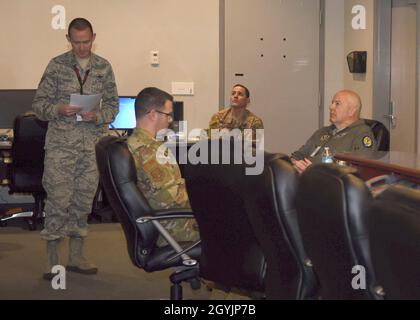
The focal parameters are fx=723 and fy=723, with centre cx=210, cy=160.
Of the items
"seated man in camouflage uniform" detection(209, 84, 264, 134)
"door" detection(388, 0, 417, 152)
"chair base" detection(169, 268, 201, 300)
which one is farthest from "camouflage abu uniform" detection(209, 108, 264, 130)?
"chair base" detection(169, 268, 201, 300)

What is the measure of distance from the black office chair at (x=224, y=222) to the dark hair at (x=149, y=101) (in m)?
0.78

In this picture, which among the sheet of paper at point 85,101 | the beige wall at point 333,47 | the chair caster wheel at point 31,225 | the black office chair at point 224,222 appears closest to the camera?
the black office chair at point 224,222

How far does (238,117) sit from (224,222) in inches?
162

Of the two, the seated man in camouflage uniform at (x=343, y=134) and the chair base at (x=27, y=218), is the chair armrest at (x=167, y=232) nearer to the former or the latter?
the seated man in camouflage uniform at (x=343, y=134)

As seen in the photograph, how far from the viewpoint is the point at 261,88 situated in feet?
26.0

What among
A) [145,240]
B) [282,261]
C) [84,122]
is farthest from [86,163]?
[282,261]

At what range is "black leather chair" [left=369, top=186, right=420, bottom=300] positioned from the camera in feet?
4.17

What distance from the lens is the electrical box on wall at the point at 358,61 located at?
23.9 ft

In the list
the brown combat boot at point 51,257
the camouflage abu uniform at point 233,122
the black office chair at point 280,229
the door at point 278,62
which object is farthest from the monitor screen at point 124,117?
the black office chair at point 280,229

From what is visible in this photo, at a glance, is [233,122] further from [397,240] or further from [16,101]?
[397,240]

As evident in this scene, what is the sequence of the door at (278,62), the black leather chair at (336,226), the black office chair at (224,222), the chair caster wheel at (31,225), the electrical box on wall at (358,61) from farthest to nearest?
1. the door at (278,62)
2. the electrical box on wall at (358,61)
3. the chair caster wheel at (31,225)
4. the black office chair at (224,222)
5. the black leather chair at (336,226)
